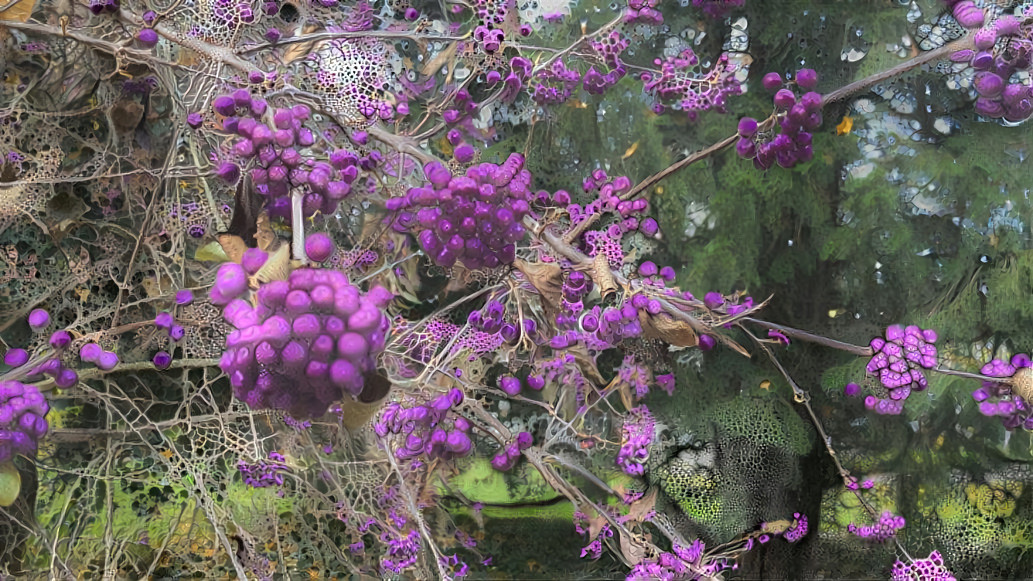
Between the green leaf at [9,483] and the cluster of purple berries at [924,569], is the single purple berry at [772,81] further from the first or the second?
the green leaf at [9,483]

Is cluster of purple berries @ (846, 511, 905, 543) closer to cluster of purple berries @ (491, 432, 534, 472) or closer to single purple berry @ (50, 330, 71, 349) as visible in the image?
cluster of purple berries @ (491, 432, 534, 472)

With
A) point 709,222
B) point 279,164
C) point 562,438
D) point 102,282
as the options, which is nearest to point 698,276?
point 709,222

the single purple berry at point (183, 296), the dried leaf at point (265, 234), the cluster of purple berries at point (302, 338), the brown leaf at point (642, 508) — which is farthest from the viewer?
the brown leaf at point (642, 508)

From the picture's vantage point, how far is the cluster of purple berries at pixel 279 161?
0.61 metres

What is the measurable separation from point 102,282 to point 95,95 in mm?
184

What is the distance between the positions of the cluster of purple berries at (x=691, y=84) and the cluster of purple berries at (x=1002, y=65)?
223 mm

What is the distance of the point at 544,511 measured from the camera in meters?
0.86

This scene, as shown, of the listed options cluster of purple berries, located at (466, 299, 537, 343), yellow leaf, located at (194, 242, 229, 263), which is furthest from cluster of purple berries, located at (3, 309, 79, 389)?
cluster of purple berries, located at (466, 299, 537, 343)

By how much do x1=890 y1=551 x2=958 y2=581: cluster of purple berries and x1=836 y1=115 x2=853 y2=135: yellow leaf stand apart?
0.47m

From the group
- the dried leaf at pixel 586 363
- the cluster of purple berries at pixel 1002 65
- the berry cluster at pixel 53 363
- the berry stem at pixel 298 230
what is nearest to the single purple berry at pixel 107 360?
the berry cluster at pixel 53 363

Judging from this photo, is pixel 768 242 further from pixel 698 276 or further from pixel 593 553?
pixel 593 553

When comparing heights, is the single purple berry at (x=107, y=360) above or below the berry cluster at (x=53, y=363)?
above

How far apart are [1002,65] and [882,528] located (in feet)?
1.64

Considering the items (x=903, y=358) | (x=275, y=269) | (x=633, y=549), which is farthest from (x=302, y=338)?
(x=903, y=358)
